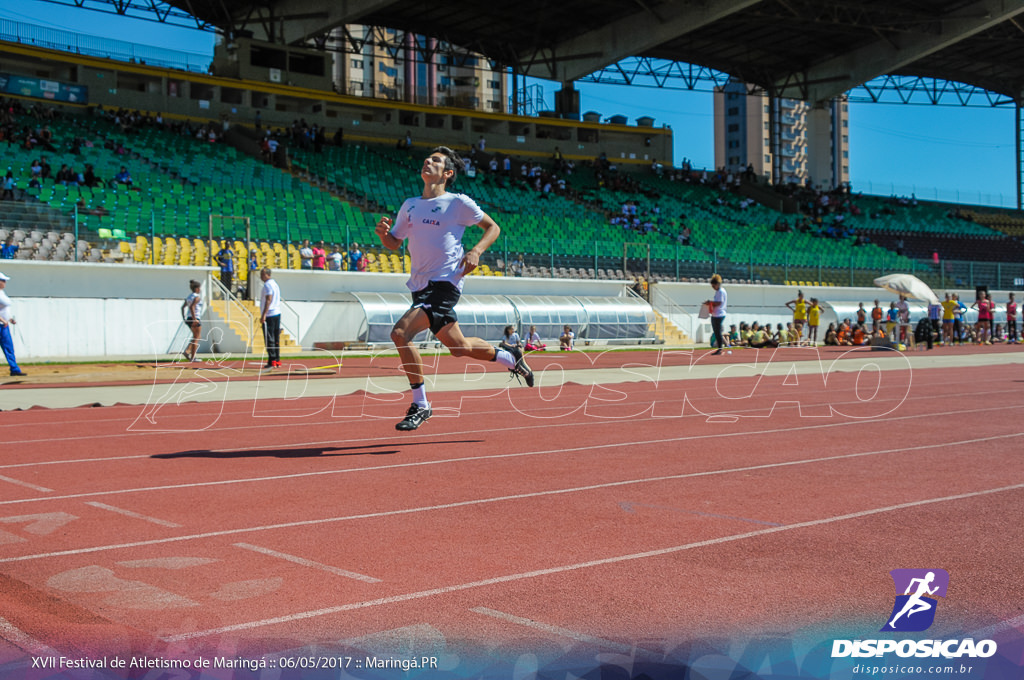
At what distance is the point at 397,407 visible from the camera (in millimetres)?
11617

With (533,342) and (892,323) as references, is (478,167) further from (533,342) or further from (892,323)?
(892,323)

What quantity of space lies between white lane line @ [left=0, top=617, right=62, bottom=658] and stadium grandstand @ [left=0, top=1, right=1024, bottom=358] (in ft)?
79.5

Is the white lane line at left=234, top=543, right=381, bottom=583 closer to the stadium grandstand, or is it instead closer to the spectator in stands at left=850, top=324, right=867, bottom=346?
the stadium grandstand

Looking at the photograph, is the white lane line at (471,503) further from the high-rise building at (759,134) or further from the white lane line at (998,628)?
the high-rise building at (759,134)

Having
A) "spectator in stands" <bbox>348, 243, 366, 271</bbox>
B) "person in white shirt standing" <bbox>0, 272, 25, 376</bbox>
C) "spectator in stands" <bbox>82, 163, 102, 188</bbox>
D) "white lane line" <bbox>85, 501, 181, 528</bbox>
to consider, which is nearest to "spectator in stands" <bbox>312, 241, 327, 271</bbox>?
"spectator in stands" <bbox>348, 243, 366, 271</bbox>

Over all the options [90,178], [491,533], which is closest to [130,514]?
[491,533]

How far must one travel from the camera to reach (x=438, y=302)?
7820 millimetres

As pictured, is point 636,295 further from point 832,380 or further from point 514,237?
point 832,380

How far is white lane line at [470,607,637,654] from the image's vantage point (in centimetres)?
295

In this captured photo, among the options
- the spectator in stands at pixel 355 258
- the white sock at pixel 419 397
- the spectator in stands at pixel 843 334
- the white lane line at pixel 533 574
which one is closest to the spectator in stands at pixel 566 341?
the spectator in stands at pixel 355 258

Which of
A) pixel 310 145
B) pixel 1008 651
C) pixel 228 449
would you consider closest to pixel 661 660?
pixel 1008 651

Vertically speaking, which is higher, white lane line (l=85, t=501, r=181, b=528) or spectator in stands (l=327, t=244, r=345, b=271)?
spectator in stands (l=327, t=244, r=345, b=271)

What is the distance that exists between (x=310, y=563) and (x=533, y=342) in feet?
86.7

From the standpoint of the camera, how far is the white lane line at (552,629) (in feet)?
9.68
